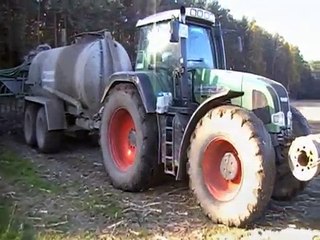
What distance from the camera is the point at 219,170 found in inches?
195

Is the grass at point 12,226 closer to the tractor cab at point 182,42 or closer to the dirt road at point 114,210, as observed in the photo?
the dirt road at point 114,210

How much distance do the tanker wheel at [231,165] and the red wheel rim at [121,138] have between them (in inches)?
59.7

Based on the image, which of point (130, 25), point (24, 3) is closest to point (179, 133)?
point (24, 3)

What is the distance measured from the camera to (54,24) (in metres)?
15.0

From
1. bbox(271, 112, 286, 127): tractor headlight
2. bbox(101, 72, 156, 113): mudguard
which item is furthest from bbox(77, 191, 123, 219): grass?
bbox(271, 112, 286, 127): tractor headlight

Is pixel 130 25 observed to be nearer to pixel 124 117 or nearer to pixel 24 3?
pixel 24 3

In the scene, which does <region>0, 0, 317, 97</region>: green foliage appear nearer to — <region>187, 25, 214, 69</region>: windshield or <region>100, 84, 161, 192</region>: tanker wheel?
<region>187, 25, 214, 69</region>: windshield

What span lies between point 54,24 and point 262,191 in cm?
1208

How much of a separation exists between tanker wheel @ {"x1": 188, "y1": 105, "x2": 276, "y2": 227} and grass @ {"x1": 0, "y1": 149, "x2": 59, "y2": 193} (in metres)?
2.17

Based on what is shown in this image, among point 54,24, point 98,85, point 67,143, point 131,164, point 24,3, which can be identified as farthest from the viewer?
point 54,24

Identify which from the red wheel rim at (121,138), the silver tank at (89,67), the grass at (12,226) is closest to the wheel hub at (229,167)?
the red wheel rim at (121,138)

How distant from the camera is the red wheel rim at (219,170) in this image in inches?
187

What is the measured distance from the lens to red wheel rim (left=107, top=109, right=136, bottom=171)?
20.9 ft

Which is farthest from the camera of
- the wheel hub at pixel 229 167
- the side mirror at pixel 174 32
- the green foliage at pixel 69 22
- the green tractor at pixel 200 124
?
the green foliage at pixel 69 22
